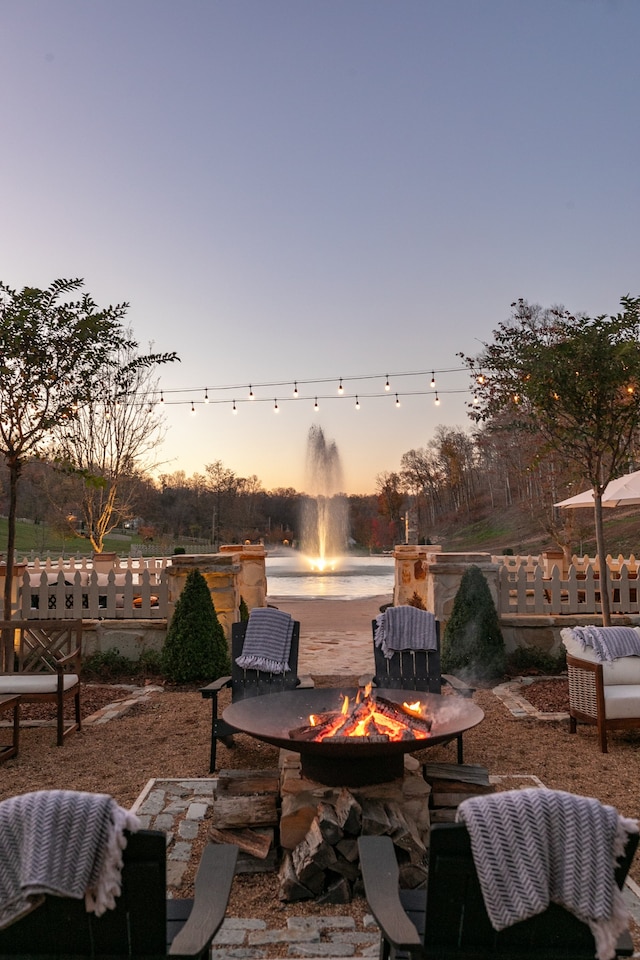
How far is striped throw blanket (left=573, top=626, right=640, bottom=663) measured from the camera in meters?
4.89

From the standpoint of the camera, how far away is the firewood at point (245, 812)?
3.15 m

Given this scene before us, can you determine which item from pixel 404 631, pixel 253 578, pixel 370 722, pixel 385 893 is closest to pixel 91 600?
pixel 253 578

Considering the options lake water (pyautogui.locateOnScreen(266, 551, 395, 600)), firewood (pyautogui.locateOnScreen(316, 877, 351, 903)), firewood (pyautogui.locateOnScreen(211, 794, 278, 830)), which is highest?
firewood (pyautogui.locateOnScreen(211, 794, 278, 830))

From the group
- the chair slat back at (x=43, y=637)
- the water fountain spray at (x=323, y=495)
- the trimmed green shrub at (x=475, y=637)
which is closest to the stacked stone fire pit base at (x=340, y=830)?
the chair slat back at (x=43, y=637)

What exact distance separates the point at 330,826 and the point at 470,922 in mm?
1344

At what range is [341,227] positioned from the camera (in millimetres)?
12398

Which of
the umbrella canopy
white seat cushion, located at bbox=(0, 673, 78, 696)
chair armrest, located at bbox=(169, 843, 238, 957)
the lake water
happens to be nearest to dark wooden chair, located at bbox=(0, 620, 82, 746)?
white seat cushion, located at bbox=(0, 673, 78, 696)

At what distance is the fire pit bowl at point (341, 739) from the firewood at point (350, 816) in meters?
0.20

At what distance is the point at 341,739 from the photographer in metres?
2.95

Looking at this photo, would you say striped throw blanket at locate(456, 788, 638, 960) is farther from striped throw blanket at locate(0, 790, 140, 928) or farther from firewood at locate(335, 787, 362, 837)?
firewood at locate(335, 787, 362, 837)

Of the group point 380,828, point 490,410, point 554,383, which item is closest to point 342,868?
point 380,828

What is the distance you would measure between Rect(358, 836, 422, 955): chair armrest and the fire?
0.88 metres

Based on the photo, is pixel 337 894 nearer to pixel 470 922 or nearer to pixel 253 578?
pixel 470 922

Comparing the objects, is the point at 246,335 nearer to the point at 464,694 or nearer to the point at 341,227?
the point at 341,227
